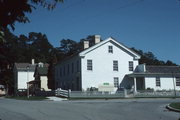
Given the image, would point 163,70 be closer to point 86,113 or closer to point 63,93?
point 63,93

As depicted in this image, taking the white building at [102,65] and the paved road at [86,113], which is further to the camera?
the white building at [102,65]

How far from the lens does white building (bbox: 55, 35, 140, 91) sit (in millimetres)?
41906

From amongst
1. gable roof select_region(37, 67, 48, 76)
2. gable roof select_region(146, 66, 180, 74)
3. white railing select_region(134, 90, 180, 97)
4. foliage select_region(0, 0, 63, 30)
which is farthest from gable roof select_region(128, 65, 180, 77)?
foliage select_region(0, 0, 63, 30)

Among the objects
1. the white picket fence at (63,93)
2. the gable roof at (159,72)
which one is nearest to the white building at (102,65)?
the gable roof at (159,72)

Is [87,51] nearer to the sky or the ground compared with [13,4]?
nearer to the sky

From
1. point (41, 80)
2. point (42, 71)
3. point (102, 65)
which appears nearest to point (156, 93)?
point (102, 65)

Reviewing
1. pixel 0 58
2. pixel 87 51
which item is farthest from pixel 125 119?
pixel 87 51

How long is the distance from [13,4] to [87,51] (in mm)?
37415

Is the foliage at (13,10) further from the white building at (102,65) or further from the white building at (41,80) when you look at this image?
the white building at (41,80)

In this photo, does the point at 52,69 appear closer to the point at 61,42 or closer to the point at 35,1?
the point at 35,1

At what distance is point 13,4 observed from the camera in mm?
4973

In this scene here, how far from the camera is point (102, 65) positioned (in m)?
43.0

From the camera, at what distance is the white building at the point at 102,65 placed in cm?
4191

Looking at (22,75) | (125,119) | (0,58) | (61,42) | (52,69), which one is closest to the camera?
(0,58)
